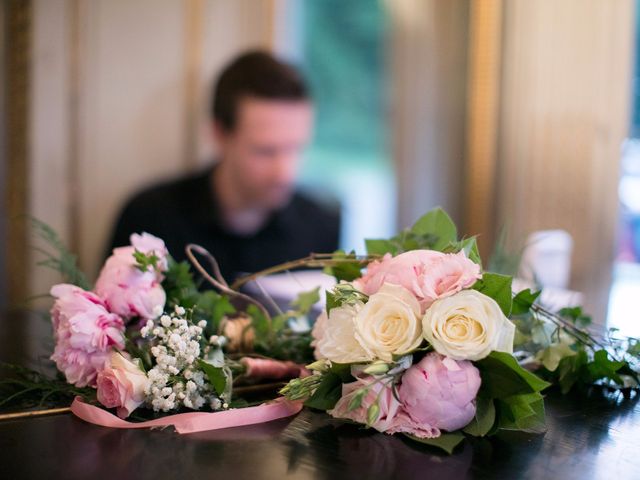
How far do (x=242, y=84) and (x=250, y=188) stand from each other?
0.52 meters

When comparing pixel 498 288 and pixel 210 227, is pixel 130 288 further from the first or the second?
pixel 210 227

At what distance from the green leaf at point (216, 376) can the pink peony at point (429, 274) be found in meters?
0.19

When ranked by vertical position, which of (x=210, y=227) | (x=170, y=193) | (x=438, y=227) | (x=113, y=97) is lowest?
(x=210, y=227)

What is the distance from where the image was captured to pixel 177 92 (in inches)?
157

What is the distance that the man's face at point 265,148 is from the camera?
4008 mm

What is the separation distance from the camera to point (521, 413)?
84cm

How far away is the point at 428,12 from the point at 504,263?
9.98ft

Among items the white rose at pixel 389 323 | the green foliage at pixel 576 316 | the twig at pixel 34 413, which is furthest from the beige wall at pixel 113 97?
the white rose at pixel 389 323

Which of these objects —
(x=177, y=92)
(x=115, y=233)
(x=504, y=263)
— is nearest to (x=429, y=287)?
(x=504, y=263)

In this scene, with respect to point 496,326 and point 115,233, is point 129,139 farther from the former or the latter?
point 496,326

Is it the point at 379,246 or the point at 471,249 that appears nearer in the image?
the point at 471,249

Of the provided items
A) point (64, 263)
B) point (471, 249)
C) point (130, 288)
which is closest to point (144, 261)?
point (130, 288)

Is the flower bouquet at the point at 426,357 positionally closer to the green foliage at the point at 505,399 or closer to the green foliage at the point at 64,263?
the green foliage at the point at 505,399

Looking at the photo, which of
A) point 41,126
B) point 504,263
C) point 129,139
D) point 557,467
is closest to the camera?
point 557,467
